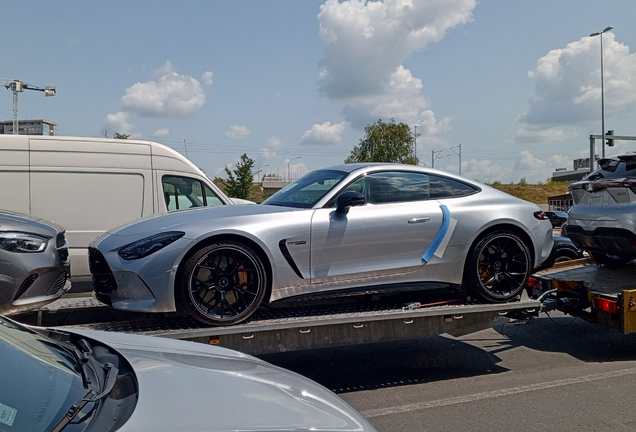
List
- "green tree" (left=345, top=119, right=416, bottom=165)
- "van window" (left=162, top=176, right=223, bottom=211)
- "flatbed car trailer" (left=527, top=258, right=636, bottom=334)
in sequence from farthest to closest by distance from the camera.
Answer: "green tree" (left=345, top=119, right=416, bottom=165)
"van window" (left=162, top=176, right=223, bottom=211)
"flatbed car trailer" (left=527, top=258, right=636, bottom=334)

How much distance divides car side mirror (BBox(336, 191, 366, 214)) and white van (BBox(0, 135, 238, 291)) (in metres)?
3.12

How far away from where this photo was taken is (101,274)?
4801 mm

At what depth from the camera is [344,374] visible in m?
5.67

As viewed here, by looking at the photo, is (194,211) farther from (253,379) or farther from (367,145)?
(367,145)

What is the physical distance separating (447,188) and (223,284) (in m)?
2.56

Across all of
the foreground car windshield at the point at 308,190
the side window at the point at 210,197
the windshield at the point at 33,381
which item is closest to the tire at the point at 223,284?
the foreground car windshield at the point at 308,190

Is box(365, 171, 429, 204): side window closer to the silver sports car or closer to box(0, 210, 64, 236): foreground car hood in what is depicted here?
the silver sports car

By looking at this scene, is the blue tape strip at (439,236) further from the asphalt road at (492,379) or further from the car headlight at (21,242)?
the car headlight at (21,242)

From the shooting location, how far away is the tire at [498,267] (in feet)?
18.6

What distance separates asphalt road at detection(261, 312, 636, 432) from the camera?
14.5ft

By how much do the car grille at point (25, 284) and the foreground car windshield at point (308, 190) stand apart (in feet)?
7.27

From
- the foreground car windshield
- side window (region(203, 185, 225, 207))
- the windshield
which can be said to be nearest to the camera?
the windshield

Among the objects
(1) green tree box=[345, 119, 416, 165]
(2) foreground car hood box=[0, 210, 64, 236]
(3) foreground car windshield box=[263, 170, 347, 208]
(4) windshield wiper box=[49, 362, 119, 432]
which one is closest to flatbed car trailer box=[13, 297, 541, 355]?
(2) foreground car hood box=[0, 210, 64, 236]

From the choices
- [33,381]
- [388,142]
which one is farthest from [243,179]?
[33,381]
